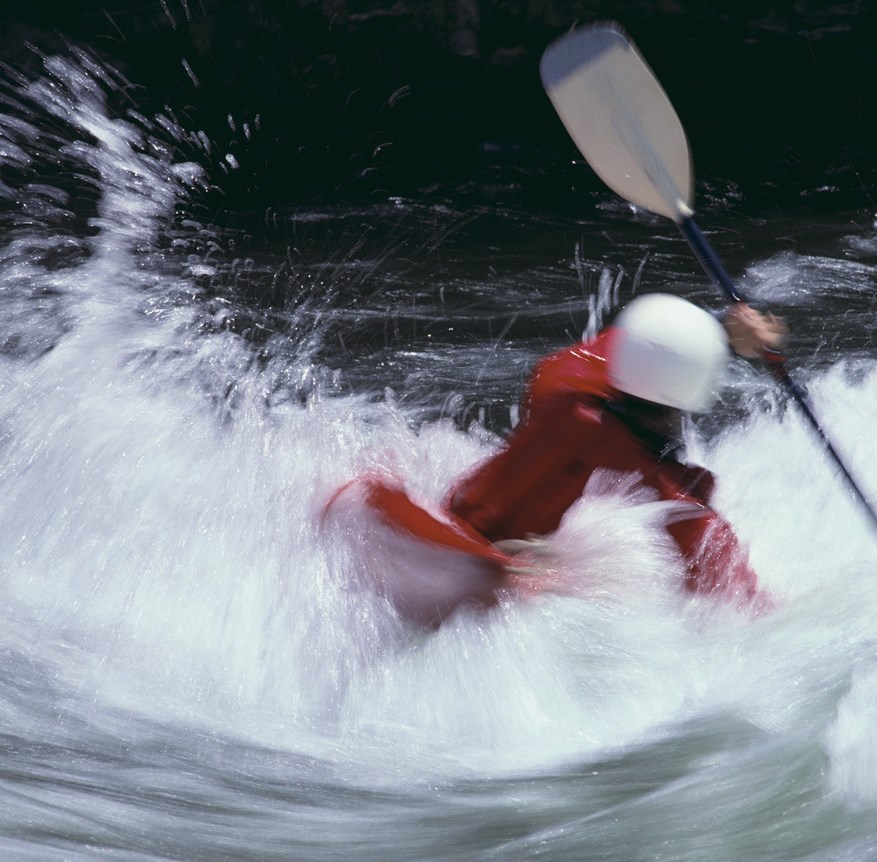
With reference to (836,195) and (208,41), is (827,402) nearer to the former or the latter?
(836,195)

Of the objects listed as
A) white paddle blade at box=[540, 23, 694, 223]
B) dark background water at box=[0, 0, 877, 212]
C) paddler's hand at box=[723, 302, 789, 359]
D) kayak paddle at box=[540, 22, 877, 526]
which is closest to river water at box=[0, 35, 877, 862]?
paddler's hand at box=[723, 302, 789, 359]

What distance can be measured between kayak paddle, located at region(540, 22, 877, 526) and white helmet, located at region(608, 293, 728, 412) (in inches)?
29.4

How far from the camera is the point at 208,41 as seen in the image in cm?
635

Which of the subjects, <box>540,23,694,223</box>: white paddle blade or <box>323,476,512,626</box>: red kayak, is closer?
<box>323,476,512,626</box>: red kayak

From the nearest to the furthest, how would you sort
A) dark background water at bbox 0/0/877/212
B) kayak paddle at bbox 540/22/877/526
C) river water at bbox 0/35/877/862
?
river water at bbox 0/35/877/862 < kayak paddle at bbox 540/22/877/526 < dark background water at bbox 0/0/877/212

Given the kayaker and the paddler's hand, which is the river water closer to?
the kayaker

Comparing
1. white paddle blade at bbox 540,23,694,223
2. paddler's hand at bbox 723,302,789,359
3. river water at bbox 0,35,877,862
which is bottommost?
river water at bbox 0,35,877,862

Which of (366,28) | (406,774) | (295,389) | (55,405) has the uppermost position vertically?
(366,28)

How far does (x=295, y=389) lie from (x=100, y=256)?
1475mm

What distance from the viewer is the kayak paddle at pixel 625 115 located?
335 centimetres

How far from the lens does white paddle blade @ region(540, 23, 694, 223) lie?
11.0ft

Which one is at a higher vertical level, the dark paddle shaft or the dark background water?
the dark background water

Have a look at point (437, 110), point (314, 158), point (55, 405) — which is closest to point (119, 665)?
point (55, 405)

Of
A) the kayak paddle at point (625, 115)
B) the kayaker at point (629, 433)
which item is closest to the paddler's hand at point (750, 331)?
the kayaker at point (629, 433)
